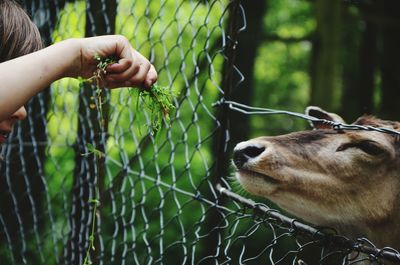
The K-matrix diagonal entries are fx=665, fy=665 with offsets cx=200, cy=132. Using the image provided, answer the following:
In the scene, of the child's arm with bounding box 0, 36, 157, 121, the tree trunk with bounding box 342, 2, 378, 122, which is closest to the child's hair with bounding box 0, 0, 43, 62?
the child's arm with bounding box 0, 36, 157, 121

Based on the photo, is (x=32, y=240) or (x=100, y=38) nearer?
(x=100, y=38)

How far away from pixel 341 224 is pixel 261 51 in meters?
7.55

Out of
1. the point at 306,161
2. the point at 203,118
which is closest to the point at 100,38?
the point at 306,161

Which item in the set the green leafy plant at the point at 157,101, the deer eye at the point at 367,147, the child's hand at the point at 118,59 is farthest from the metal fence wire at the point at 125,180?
the deer eye at the point at 367,147

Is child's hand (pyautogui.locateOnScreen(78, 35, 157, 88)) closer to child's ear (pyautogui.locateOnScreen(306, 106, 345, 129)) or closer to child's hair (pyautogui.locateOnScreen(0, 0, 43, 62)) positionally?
child's hair (pyautogui.locateOnScreen(0, 0, 43, 62))

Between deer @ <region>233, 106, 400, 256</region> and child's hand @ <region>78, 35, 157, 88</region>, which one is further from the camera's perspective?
deer @ <region>233, 106, 400, 256</region>

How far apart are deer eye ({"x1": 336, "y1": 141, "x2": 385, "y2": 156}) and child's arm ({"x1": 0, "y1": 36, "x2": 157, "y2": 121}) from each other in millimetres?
653

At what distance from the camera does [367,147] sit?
2.07 m

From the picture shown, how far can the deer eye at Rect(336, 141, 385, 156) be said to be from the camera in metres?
2.06

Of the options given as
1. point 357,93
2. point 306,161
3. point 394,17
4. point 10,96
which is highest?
point 10,96

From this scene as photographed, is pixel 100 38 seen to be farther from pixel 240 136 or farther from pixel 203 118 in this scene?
pixel 203 118

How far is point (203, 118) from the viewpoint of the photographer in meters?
7.55

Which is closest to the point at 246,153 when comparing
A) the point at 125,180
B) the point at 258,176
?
the point at 258,176

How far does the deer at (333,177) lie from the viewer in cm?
200
